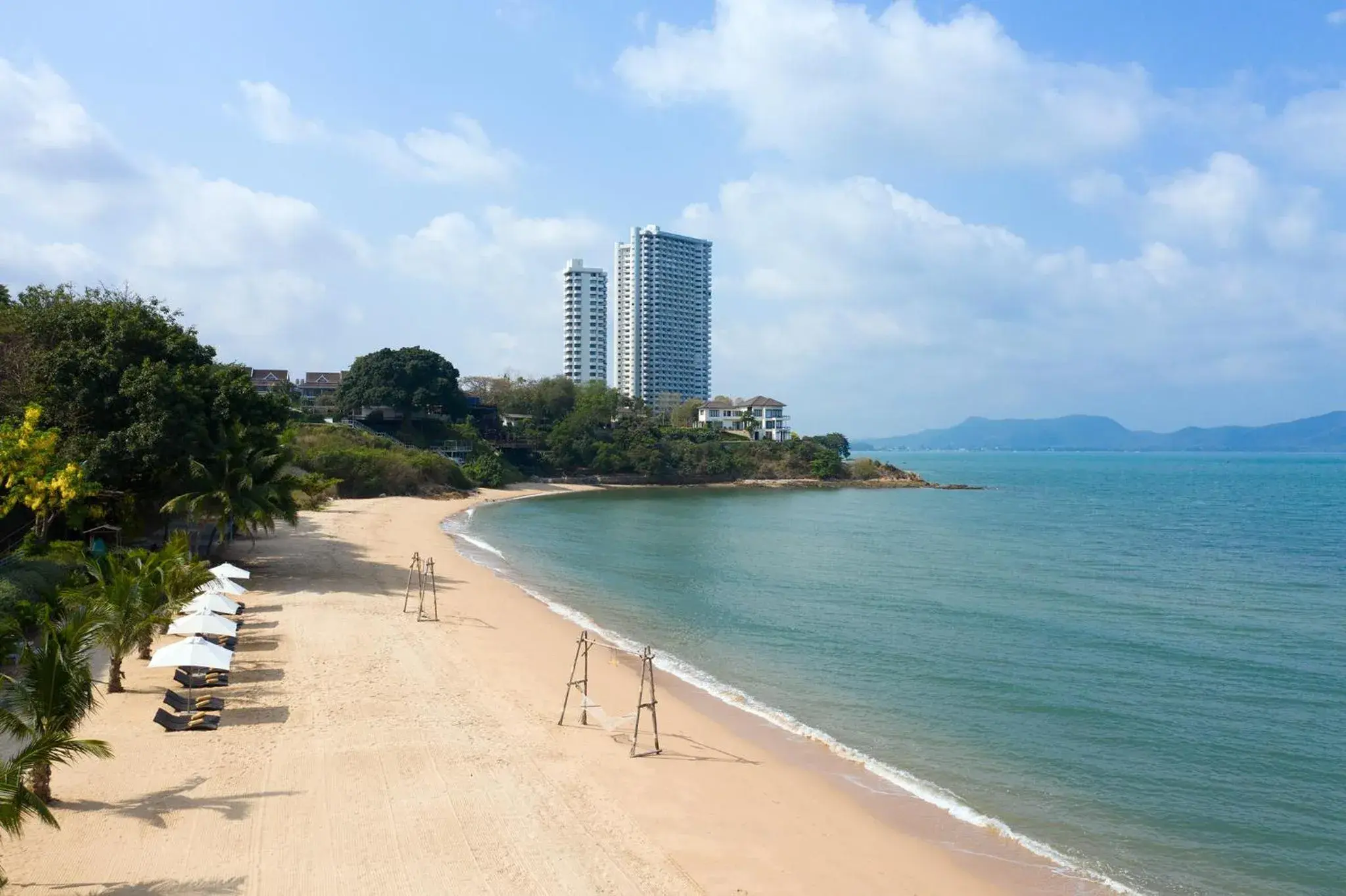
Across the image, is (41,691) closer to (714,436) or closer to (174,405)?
(174,405)

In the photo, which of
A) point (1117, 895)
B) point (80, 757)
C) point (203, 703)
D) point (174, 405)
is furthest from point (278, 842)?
point (174, 405)

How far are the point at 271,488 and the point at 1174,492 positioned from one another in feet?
305

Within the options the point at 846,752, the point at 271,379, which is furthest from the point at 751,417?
the point at 846,752

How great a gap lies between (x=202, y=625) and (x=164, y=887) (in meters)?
7.89

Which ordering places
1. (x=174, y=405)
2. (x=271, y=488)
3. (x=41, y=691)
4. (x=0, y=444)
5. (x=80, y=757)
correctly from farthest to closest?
(x=271, y=488)
(x=174, y=405)
(x=0, y=444)
(x=80, y=757)
(x=41, y=691)

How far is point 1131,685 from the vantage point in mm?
18359

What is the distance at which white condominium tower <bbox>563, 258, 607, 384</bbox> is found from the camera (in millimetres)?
172750

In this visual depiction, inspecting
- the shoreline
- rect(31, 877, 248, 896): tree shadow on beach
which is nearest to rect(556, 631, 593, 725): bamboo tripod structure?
rect(31, 877, 248, 896): tree shadow on beach

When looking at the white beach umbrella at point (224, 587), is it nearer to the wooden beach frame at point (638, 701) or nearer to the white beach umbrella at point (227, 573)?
the white beach umbrella at point (227, 573)

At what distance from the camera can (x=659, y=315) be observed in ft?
613

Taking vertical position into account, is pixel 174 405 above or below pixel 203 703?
above

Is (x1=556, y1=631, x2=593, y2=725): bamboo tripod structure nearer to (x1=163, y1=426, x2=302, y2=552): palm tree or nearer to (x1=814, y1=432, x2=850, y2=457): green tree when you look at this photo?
(x1=163, y1=426, x2=302, y2=552): palm tree

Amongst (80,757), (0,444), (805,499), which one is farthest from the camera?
(805,499)

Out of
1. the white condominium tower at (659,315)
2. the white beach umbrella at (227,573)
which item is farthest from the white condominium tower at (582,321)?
the white beach umbrella at (227,573)
